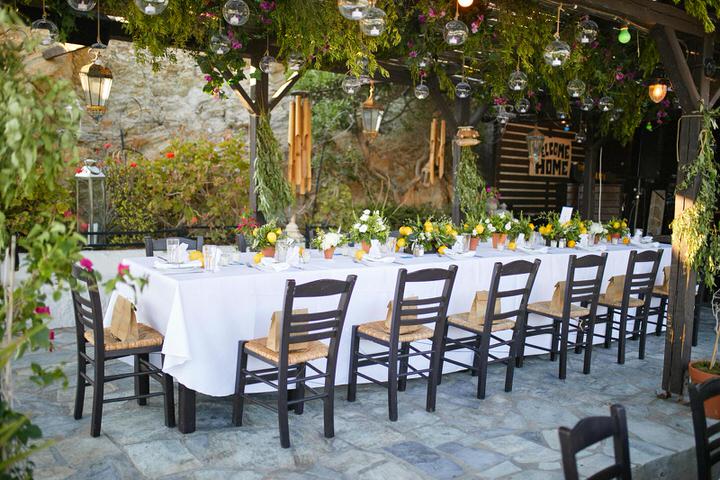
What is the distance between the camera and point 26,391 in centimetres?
416

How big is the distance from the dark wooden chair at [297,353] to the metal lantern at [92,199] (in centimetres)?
368

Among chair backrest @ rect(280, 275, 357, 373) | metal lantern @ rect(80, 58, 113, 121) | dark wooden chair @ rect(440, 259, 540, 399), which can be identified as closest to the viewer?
chair backrest @ rect(280, 275, 357, 373)

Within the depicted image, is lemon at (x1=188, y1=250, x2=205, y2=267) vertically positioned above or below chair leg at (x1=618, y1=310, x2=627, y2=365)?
above

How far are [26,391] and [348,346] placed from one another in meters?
2.11

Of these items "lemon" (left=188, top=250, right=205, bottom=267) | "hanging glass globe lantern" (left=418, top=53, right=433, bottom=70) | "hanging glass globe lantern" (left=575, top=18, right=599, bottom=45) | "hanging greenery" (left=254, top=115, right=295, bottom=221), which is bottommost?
"lemon" (left=188, top=250, right=205, bottom=267)

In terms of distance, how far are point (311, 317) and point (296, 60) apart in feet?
10.9

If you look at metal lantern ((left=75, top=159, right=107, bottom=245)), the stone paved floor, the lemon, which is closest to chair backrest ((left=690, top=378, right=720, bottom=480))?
the stone paved floor

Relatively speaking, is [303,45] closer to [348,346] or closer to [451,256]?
[451,256]

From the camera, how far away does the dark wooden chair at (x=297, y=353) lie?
3342mm

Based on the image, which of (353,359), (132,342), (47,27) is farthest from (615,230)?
(47,27)

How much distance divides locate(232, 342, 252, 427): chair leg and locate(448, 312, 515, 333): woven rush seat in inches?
60.8

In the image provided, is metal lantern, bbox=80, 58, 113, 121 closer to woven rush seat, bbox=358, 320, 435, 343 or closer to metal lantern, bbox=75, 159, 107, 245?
metal lantern, bbox=75, 159, 107, 245

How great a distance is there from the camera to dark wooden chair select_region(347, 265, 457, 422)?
3.83 m

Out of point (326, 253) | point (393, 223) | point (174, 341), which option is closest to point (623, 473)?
point (174, 341)
